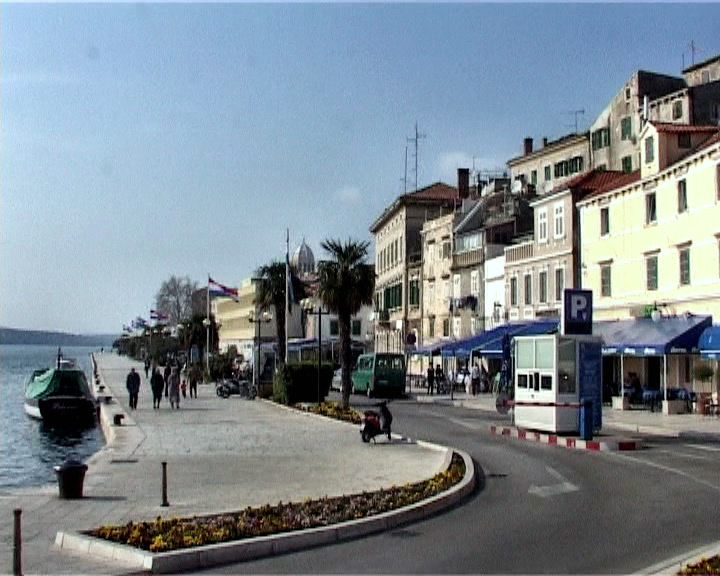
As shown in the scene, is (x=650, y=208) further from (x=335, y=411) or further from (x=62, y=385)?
(x=62, y=385)

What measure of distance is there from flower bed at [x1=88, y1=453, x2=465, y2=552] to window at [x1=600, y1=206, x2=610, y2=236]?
30710 mm

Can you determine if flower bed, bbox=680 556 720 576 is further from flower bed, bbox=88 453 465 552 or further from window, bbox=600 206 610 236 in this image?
window, bbox=600 206 610 236

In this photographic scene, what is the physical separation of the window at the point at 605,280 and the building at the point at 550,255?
6.62ft

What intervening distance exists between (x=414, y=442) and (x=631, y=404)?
17.9m

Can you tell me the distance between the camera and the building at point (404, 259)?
74.2m

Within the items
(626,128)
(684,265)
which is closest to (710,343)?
(684,265)

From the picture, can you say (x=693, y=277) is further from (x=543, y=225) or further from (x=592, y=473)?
(x=592, y=473)

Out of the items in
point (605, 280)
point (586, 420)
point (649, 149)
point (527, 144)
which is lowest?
point (586, 420)

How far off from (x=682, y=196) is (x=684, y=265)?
2.71 m

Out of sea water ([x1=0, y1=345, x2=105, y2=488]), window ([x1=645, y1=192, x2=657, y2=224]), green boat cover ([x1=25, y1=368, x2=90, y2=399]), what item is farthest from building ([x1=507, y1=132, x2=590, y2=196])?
sea water ([x1=0, y1=345, x2=105, y2=488])

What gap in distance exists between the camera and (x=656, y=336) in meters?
35.7

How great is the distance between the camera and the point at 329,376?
1645 inches

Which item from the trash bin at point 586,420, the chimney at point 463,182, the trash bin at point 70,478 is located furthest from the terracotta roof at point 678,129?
the chimney at point 463,182

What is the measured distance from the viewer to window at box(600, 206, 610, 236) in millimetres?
43594
